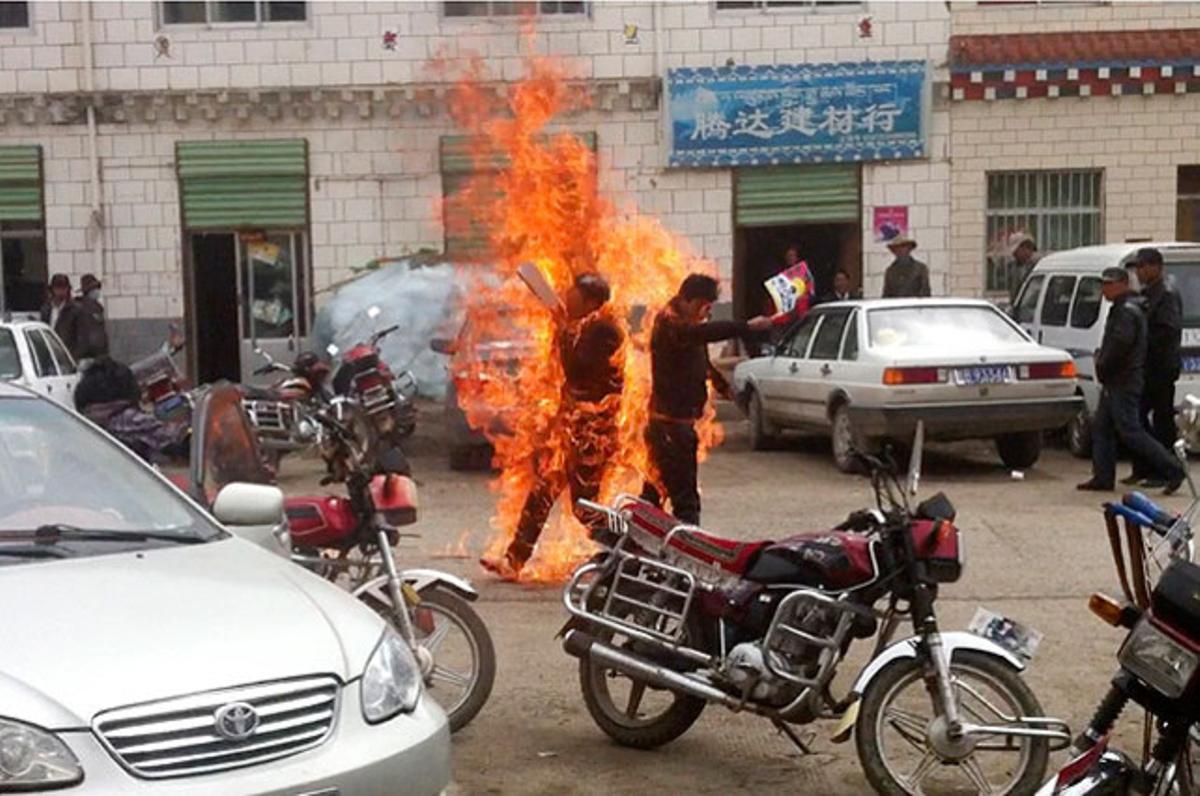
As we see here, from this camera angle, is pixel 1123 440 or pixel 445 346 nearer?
pixel 1123 440

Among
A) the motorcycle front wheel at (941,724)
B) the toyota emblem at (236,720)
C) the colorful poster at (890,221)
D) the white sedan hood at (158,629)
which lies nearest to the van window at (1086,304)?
the colorful poster at (890,221)

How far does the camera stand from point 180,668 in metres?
3.62

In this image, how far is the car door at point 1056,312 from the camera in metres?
14.0

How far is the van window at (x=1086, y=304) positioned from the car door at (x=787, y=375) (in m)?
2.40

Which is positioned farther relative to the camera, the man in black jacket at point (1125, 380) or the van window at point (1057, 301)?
the van window at point (1057, 301)

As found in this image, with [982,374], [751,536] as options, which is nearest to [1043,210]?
[982,374]

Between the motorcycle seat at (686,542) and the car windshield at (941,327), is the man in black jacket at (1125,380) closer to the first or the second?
the car windshield at (941,327)

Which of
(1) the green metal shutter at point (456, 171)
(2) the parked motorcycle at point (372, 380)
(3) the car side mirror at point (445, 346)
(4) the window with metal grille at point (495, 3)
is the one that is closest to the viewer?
(2) the parked motorcycle at point (372, 380)

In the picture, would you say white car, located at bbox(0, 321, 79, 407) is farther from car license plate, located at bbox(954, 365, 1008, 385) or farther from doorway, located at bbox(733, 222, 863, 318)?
doorway, located at bbox(733, 222, 863, 318)

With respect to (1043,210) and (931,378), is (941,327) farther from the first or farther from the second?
(1043,210)

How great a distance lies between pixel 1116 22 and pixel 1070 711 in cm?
1486

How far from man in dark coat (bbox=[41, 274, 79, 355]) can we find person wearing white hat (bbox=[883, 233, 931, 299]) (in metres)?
9.42

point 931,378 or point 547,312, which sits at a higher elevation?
point 547,312

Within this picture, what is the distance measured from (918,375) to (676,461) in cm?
445
